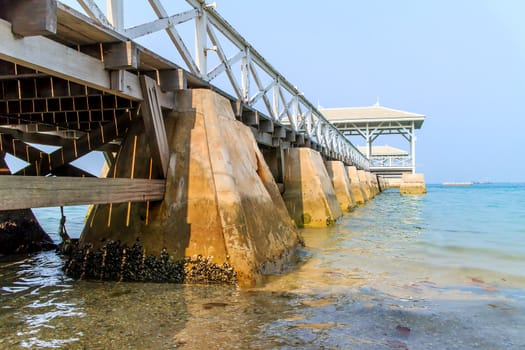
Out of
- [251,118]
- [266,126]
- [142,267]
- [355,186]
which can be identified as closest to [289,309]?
[142,267]

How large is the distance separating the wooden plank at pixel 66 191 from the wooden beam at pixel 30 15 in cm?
112

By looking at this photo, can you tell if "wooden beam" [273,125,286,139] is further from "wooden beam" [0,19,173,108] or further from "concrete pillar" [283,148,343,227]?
"wooden beam" [0,19,173,108]

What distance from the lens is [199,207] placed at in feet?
16.9

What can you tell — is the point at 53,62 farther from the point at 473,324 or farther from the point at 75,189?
the point at 473,324

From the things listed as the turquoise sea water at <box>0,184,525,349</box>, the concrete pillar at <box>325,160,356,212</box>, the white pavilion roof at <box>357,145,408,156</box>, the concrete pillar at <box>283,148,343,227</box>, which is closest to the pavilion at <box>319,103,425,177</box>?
the white pavilion roof at <box>357,145,408,156</box>

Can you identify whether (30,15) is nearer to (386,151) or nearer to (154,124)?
(154,124)

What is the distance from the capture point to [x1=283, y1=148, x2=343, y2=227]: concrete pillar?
11516mm

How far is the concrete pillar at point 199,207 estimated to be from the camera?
4961 millimetres

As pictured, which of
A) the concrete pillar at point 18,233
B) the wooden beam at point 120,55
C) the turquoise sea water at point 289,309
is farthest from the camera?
the concrete pillar at point 18,233

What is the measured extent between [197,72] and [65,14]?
105 inches

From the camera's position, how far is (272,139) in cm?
1088

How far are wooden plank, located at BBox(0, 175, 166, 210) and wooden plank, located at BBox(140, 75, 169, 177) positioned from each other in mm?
362

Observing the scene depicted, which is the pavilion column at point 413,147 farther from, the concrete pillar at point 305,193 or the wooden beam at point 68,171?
the wooden beam at point 68,171

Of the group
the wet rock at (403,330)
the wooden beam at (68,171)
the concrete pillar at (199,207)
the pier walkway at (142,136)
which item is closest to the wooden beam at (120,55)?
the pier walkway at (142,136)
